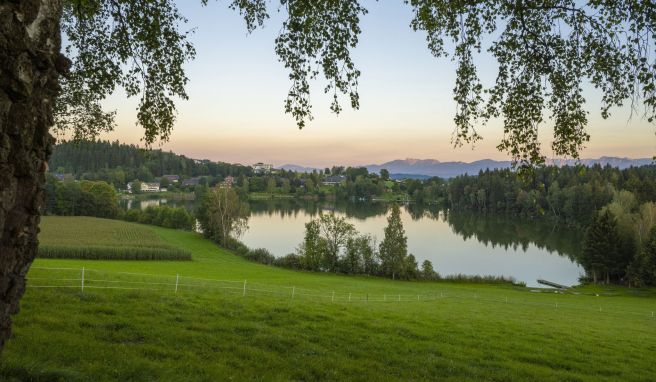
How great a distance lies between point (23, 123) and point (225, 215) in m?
59.1

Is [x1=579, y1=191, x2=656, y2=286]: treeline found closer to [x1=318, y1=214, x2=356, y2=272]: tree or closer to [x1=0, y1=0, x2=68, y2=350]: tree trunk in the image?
[x1=318, y1=214, x2=356, y2=272]: tree

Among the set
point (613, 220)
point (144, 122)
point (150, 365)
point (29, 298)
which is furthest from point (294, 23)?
point (613, 220)

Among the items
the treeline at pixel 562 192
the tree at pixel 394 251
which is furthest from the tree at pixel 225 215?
the treeline at pixel 562 192

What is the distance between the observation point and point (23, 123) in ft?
9.67

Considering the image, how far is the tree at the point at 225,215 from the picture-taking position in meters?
59.3

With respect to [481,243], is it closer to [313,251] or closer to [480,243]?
[480,243]

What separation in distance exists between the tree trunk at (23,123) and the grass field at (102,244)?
150 ft

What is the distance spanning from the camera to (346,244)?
49.6 m

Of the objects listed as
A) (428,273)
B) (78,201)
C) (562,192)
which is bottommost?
(428,273)

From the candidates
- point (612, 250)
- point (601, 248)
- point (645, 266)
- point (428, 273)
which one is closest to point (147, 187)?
point (428, 273)

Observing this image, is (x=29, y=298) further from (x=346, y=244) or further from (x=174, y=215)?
(x=174, y=215)

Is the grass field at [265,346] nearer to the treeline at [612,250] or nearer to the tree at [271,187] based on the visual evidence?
the treeline at [612,250]

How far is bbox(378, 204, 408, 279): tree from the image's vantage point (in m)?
46.9

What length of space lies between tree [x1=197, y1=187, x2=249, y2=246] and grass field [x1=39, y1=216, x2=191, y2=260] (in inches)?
339
